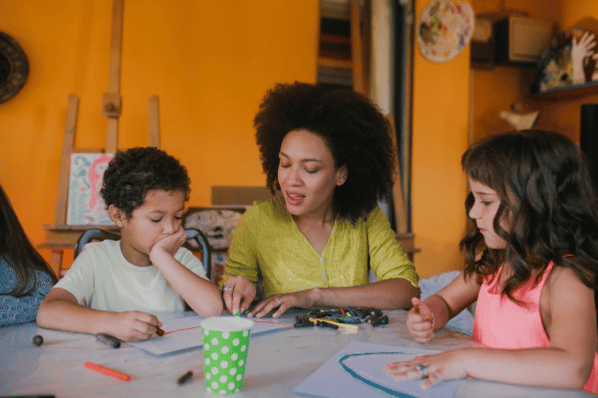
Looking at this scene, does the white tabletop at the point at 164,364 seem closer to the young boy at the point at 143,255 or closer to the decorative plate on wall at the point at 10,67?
the young boy at the point at 143,255

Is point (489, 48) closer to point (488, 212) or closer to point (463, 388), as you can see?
point (488, 212)

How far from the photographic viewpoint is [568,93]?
366 cm

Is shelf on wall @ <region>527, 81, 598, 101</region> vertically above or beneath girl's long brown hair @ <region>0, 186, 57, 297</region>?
above

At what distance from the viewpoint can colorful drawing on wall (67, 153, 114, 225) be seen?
2838mm

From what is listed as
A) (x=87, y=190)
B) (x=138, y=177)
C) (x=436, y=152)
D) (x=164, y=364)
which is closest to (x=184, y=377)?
(x=164, y=364)

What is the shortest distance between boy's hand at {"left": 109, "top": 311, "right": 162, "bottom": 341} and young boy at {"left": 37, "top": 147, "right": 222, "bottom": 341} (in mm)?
252

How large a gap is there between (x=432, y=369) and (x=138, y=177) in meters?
0.96

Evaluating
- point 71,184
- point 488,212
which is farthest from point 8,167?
point 488,212

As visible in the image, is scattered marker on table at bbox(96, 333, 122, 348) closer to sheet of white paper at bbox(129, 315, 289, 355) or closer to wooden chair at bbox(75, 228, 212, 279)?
sheet of white paper at bbox(129, 315, 289, 355)

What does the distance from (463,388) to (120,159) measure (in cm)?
114

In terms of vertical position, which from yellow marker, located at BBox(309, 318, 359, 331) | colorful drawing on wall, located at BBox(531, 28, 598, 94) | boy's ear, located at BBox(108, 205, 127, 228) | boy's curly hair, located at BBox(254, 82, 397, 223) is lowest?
yellow marker, located at BBox(309, 318, 359, 331)

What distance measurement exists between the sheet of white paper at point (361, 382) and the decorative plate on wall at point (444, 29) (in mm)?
3147

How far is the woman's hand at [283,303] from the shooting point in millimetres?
1099

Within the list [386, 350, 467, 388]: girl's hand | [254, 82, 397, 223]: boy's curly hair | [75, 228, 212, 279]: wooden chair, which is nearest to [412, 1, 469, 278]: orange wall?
[254, 82, 397, 223]: boy's curly hair
